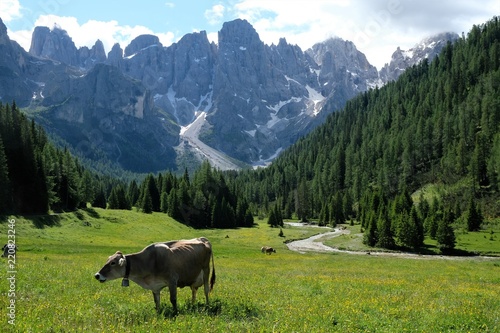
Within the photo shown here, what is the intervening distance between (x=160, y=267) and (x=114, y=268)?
1.61 m

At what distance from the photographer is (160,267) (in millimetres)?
13742

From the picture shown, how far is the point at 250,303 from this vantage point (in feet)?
52.0

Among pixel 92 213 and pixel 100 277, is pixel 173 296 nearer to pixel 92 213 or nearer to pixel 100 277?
pixel 100 277

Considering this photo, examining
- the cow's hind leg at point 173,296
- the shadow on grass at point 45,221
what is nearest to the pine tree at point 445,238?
the cow's hind leg at point 173,296

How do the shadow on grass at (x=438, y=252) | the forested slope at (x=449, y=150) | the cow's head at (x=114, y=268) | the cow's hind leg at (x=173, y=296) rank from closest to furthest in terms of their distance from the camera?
the cow's head at (x=114, y=268)
the cow's hind leg at (x=173, y=296)
the shadow on grass at (x=438, y=252)
the forested slope at (x=449, y=150)

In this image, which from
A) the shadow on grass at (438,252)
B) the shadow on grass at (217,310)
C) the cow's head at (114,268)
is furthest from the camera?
the shadow on grass at (438,252)

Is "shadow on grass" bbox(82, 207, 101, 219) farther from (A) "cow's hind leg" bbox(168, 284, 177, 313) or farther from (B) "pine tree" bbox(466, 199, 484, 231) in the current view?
(B) "pine tree" bbox(466, 199, 484, 231)

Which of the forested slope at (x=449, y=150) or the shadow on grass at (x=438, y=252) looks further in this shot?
the forested slope at (x=449, y=150)

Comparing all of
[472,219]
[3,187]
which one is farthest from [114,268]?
[472,219]

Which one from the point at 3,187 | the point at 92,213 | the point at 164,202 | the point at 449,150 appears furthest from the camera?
the point at 449,150

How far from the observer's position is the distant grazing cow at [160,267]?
13057 mm

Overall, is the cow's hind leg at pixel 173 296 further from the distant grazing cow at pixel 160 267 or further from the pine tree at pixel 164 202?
the pine tree at pixel 164 202

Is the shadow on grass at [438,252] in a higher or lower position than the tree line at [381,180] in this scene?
lower

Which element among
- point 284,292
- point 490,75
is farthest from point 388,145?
point 284,292
